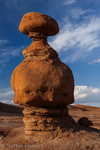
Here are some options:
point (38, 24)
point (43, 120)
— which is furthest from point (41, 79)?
point (38, 24)

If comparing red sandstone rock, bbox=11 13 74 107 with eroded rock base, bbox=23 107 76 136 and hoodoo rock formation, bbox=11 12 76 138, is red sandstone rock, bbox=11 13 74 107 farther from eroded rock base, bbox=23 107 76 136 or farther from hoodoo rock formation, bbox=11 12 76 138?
eroded rock base, bbox=23 107 76 136

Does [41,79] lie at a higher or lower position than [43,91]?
higher

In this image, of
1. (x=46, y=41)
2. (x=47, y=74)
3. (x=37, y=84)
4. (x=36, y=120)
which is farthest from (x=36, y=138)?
(x=46, y=41)

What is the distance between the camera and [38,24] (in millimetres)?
7660

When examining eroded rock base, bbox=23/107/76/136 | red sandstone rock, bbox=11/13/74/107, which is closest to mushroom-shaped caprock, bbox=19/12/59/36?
red sandstone rock, bbox=11/13/74/107

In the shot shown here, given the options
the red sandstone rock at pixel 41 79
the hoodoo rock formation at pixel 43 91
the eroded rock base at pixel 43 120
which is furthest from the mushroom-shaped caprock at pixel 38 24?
the eroded rock base at pixel 43 120

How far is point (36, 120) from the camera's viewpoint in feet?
21.8

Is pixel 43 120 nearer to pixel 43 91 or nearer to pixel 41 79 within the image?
pixel 43 91

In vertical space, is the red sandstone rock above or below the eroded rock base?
above

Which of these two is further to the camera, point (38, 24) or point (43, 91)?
point (38, 24)

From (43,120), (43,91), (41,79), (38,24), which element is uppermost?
(38,24)

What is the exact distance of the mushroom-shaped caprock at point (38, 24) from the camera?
7.71 m

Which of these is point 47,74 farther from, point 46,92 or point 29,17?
point 29,17

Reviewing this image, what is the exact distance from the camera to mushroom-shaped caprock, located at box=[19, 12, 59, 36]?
771 cm
